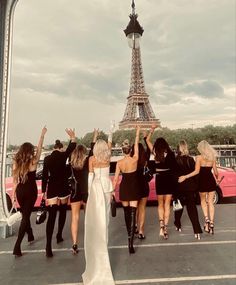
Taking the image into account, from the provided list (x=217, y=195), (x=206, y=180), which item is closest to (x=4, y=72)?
(x=206, y=180)

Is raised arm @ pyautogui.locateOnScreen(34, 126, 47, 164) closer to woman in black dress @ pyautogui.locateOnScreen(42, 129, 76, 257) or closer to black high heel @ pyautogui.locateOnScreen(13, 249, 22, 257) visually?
woman in black dress @ pyautogui.locateOnScreen(42, 129, 76, 257)

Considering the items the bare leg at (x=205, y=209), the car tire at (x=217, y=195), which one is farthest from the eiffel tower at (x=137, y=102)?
the bare leg at (x=205, y=209)

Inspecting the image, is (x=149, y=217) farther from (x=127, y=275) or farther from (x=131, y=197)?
(x=127, y=275)

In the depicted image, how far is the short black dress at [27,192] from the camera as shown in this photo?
14.9ft

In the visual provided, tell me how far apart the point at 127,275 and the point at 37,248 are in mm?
1838

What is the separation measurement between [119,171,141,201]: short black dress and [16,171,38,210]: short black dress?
1.34 metres

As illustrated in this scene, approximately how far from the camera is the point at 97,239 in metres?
3.64

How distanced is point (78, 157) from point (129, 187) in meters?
0.88

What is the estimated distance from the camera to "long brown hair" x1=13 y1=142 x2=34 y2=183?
4496 millimetres

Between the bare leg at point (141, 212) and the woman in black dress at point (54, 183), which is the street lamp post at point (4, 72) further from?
the bare leg at point (141, 212)

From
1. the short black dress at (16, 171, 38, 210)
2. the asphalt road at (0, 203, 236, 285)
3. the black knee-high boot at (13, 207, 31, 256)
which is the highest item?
the short black dress at (16, 171, 38, 210)

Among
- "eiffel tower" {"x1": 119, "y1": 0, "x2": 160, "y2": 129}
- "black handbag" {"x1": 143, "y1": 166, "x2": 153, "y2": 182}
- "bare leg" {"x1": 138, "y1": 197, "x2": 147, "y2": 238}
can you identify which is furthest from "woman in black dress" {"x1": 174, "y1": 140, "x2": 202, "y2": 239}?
"eiffel tower" {"x1": 119, "y1": 0, "x2": 160, "y2": 129}

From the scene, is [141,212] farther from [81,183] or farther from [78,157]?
[78,157]

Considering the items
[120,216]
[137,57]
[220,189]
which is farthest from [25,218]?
[137,57]
